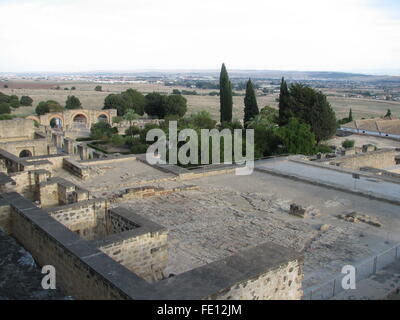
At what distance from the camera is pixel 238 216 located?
39.1 feet

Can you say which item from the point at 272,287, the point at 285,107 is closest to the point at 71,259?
the point at 272,287

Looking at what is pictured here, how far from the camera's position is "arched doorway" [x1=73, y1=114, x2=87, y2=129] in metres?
48.9

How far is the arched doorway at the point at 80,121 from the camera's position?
48928 mm

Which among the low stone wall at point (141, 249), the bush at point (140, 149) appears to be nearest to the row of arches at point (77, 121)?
the bush at point (140, 149)

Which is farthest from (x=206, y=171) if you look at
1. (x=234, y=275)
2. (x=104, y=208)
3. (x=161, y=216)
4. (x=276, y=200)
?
(x=234, y=275)

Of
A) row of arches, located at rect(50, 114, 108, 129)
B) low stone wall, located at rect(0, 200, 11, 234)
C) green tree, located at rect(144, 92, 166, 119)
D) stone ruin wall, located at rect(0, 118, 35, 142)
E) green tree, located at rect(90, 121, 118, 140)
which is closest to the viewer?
low stone wall, located at rect(0, 200, 11, 234)

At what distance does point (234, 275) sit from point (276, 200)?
29.2 ft

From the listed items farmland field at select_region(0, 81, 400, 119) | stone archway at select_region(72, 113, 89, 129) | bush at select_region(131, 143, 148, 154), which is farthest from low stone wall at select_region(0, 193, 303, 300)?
farmland field at select_region(0, 81, 400, 119)

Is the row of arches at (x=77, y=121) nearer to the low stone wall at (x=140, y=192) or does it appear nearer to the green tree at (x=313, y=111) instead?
the green tree at (x=313, y=111)

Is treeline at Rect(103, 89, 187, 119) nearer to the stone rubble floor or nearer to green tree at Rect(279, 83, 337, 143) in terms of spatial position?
green tree at Rect(279, 83, 337, 143)

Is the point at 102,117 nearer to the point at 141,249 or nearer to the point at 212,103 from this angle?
the point at 212,103

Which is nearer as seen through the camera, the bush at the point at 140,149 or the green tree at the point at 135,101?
the bush at the point at 140,149
